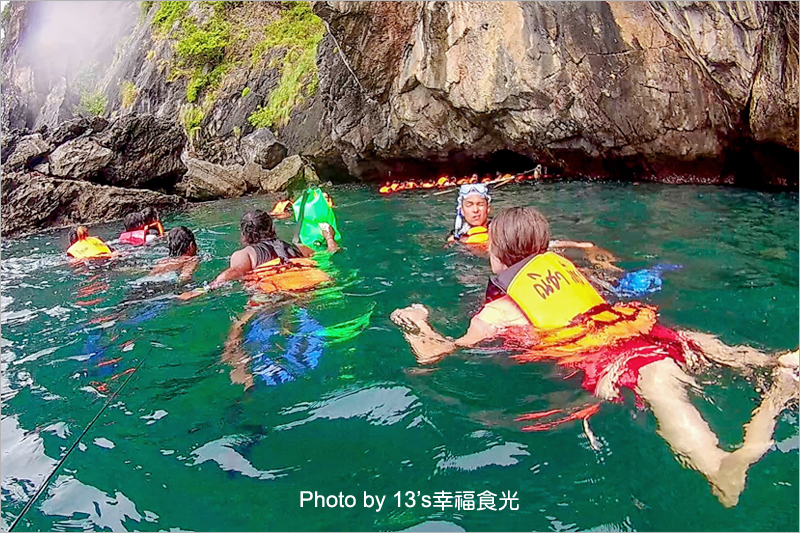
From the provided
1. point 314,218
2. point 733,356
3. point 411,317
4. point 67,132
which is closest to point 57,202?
point 67,132

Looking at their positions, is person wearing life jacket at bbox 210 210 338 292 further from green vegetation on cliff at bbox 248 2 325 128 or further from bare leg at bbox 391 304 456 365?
green vegetation on cliff at bbox 248 2 325 128

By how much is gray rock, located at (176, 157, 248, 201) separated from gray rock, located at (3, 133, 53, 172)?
3308 millimetres

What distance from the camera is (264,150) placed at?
21.1 metres

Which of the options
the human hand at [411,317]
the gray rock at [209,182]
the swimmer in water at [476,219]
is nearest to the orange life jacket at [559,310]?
the human hand at [411,317]

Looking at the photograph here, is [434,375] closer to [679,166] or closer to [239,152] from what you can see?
[679,166]

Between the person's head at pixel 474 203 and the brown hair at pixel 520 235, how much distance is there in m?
2.98

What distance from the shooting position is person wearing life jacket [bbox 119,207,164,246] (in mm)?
9188

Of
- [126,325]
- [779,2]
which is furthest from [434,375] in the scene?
[779,2]

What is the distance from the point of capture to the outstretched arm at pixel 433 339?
373 cm

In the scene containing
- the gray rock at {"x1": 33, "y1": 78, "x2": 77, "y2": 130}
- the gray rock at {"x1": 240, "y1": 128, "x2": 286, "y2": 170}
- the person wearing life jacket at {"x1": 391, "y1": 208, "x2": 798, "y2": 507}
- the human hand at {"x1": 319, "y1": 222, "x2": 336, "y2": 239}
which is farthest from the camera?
the gray rock at {"x1": 33, "y1": 78, "x2": 77, "y2": 130}

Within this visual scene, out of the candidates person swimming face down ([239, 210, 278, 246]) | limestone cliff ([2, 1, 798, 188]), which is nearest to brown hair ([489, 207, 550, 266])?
person swimming face down ([239, 210, 278, 246])

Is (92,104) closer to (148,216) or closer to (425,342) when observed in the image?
(148,216)

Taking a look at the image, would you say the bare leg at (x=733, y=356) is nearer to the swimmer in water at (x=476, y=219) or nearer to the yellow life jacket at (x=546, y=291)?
the yellow life jacket at (x=546, y=291)

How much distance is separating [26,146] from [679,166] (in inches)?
585
